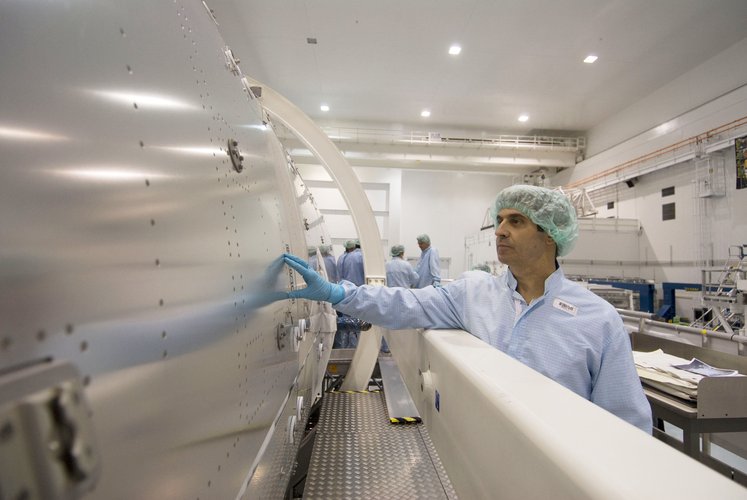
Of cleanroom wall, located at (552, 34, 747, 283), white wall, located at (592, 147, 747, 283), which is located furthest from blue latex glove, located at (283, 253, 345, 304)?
white wall, located at (592, 147, 747, 283)

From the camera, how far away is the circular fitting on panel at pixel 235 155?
26.4 inches

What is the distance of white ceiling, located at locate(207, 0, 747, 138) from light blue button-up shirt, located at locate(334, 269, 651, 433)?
12.9 feet

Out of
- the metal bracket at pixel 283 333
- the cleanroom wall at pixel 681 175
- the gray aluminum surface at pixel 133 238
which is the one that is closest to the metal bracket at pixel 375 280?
the metal bracket at pixel 283 333

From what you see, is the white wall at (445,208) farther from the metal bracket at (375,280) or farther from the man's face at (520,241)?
the man's face at (520,241)

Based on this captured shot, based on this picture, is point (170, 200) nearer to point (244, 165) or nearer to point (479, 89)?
point (244, 165)

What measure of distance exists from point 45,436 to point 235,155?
1.86 ft

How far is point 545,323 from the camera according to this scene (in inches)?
40.1

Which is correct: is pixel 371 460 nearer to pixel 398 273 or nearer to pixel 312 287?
pixel 312 287

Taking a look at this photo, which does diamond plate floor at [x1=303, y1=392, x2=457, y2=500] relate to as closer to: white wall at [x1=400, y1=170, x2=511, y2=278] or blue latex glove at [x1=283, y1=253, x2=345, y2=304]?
blue latex glove at [x1=283, y1=253, x2=345, y2=304]

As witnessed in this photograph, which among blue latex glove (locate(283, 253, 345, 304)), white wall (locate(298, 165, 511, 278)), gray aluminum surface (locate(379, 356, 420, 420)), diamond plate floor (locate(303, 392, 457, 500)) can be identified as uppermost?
white wall (locate(298, 165, 511, 278))

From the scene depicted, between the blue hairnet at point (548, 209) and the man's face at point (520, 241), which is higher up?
the blue hairnet at point (548, 209)

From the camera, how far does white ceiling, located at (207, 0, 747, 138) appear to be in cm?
397

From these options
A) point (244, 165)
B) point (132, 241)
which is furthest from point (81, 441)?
point (244, 165)

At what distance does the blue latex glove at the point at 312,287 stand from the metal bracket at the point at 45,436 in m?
0.76
